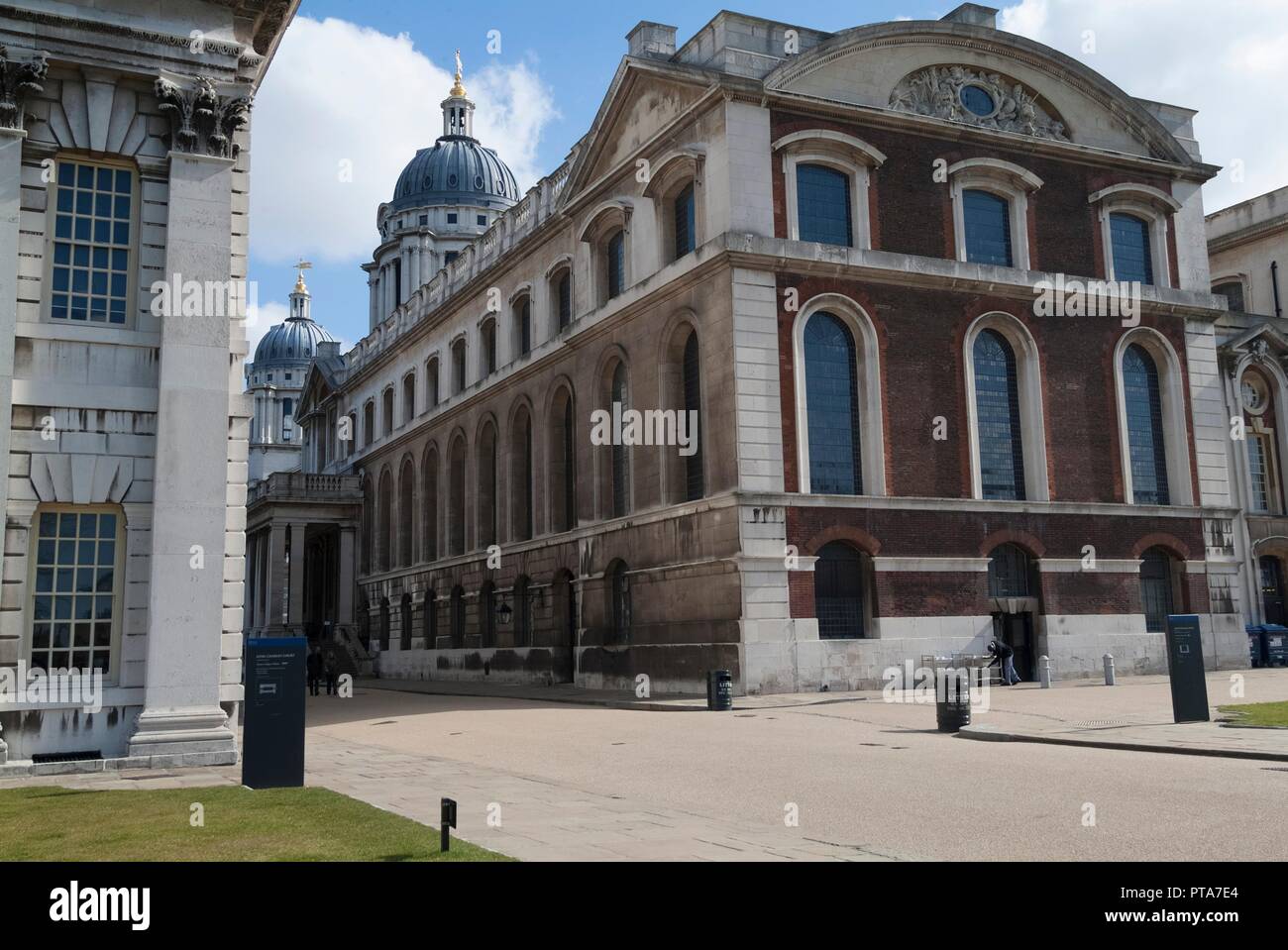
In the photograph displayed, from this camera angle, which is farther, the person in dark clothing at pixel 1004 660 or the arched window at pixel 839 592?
the arched window at pixel 839 592

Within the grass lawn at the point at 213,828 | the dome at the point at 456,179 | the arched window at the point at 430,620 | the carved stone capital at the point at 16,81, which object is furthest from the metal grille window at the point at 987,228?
the dome at the point at 456,179

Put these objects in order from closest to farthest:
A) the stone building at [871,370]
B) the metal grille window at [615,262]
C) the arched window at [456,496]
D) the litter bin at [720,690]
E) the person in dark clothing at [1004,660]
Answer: the litter bin at [720,690] < the person in dark clothing at [1004,660] < the stone building at [871,370] < the metal grille window at [615,262] < the arched window at [456,496]

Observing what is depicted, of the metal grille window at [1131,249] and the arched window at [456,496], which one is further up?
the metal grille window at [1131,249]

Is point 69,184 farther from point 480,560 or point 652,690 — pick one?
point 480,560

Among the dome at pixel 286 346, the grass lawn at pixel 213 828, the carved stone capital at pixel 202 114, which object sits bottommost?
the grass lawn at pixel 213 828

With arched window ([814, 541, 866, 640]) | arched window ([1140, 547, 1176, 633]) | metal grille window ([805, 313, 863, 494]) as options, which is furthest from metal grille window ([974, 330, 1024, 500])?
arched window ([814, 541, 866, 640])

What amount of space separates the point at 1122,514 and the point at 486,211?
216ft

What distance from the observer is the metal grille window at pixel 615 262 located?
3947 cm

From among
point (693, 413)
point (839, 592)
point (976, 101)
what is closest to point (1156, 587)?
point (839, 592)

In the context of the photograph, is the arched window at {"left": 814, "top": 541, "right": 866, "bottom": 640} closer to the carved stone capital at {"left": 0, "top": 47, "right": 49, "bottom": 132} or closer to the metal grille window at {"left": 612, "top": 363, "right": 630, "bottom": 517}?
the metal grille window at {"left": 612, "top": 363, "right": 630, "bottom": 517}

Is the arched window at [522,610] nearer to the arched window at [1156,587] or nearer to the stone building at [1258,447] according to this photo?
the arched window at [1156,587]

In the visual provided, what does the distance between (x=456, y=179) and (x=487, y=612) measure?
173 ft

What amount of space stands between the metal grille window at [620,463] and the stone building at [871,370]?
0.54ft
